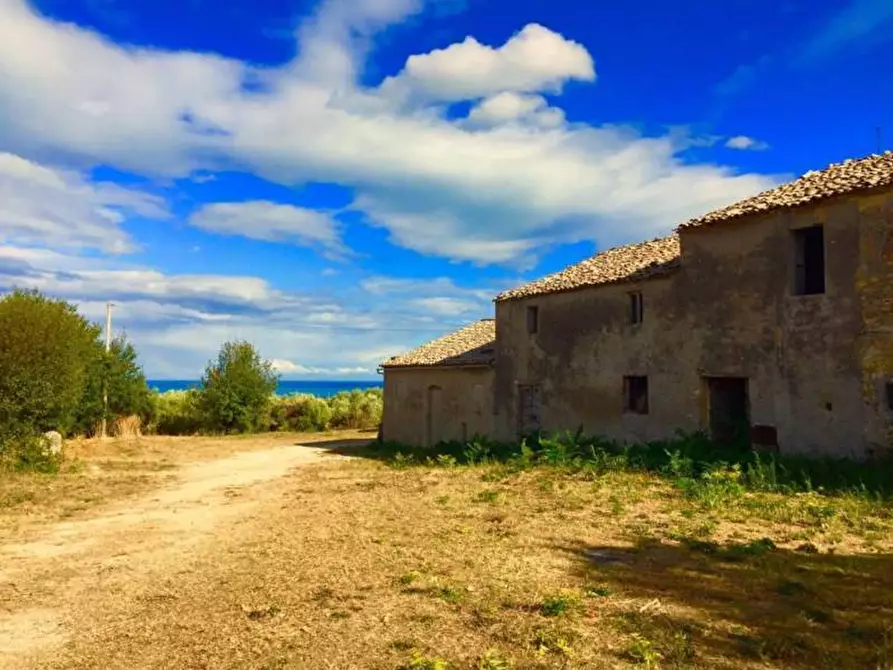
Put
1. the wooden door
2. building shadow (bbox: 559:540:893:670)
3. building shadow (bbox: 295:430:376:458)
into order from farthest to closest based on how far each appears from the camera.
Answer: building shadow (bbox: 295:430:376:458)
the wooden door
building shadow (bbox: 559:540:893:670)

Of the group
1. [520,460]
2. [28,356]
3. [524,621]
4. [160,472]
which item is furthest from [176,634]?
[28,356]

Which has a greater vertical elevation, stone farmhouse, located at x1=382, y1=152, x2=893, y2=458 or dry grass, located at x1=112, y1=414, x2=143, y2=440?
stone farmhouse, located at x1=382, y1=152, x2=893, y2=458

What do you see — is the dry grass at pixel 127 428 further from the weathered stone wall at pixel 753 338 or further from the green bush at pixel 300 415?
the weathered stone wall at pixel 753 338

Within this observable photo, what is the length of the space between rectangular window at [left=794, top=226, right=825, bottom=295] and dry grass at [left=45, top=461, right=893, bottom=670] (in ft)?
16.9

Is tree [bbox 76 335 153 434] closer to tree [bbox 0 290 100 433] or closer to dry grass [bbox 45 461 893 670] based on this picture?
tree [bbox 0 290 100 433]

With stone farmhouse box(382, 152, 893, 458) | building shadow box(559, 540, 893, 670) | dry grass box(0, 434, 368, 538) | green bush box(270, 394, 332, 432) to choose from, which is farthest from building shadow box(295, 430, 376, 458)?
building shadow box(559, 540, 893, 670)

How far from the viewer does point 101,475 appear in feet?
59.4

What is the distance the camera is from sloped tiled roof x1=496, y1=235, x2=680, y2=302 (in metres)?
17.7

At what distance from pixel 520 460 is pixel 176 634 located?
38.7 feet

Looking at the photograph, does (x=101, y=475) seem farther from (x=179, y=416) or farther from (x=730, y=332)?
(x=179, y=416)

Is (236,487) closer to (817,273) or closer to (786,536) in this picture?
(786,536)

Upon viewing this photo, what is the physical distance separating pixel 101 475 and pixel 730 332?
16203 millimetres

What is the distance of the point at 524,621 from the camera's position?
602 centimetres

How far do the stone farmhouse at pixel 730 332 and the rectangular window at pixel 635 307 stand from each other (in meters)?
0.04
